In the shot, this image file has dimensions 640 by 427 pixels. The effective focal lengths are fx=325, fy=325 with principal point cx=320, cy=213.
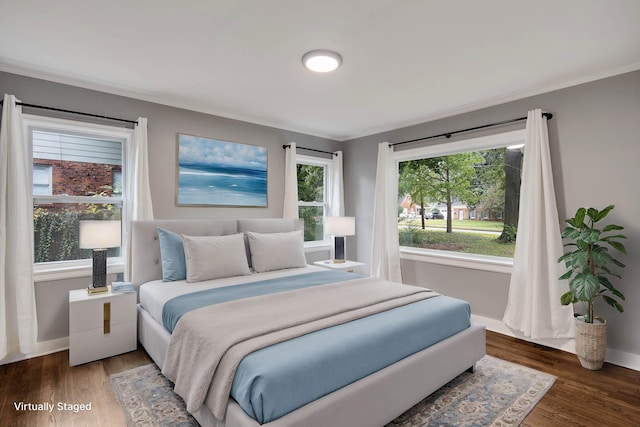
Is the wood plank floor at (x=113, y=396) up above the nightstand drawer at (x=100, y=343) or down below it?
below

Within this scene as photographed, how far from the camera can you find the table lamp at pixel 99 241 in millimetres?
2766

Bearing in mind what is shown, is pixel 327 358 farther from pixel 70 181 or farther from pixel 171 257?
pixel 70 181

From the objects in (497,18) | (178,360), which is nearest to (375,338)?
(178,360)

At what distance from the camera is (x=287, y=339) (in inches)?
69.5

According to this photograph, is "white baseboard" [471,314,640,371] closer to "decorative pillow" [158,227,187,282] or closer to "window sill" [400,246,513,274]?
"window sill" [400,246,513,274]

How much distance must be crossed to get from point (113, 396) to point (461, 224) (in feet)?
12.9

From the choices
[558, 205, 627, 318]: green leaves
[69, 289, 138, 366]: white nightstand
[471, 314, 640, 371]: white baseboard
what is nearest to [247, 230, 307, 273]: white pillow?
[69, 289, 138, 366]: white nightstand

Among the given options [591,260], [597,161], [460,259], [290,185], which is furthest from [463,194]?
[290,185]

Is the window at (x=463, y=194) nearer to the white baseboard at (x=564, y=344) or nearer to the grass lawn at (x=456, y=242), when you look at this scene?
the grass lawn at (x=456, y=242)

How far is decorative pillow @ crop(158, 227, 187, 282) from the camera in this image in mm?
3074

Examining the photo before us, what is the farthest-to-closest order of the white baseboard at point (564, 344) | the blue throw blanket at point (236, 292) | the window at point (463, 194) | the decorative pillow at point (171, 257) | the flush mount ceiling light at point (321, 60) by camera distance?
the window at point (463, 194)
the decorative pillow at point (171, 257)
the white baseboard at point (564, 344)
the flush mount ceiling light at point (321, 60)
the blue throw blanket at point (236, 292)

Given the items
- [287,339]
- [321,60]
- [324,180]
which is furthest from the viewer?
[324,180]

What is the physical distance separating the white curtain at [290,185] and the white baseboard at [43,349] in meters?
2.71

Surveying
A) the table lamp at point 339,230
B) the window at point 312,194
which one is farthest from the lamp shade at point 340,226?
the window at point 312,194
